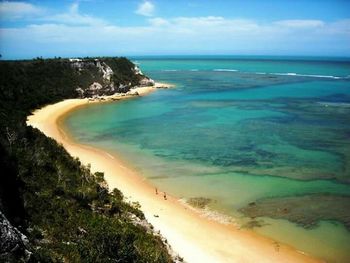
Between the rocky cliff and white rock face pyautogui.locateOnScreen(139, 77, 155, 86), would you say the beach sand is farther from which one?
white rock face pyautogui.locateOnScreen(139, 77, 155, 86)

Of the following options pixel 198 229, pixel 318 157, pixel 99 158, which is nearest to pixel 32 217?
pixel 198 229

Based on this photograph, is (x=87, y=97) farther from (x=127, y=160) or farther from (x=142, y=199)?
(x=142, y=199)

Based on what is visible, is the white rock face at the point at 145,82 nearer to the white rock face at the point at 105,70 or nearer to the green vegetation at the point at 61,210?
the white rock face at the point at 105,70

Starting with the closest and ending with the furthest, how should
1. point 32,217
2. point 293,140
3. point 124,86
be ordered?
point 32,217 < point 293,140 < point 124,86

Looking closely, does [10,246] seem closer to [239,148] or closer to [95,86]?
[239,148]

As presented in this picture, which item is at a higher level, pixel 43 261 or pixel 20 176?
A: pixel 20 176

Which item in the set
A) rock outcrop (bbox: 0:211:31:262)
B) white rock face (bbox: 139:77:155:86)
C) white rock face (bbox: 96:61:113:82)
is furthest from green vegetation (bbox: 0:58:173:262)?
white rock face (bbox: 139:77:155:86)
